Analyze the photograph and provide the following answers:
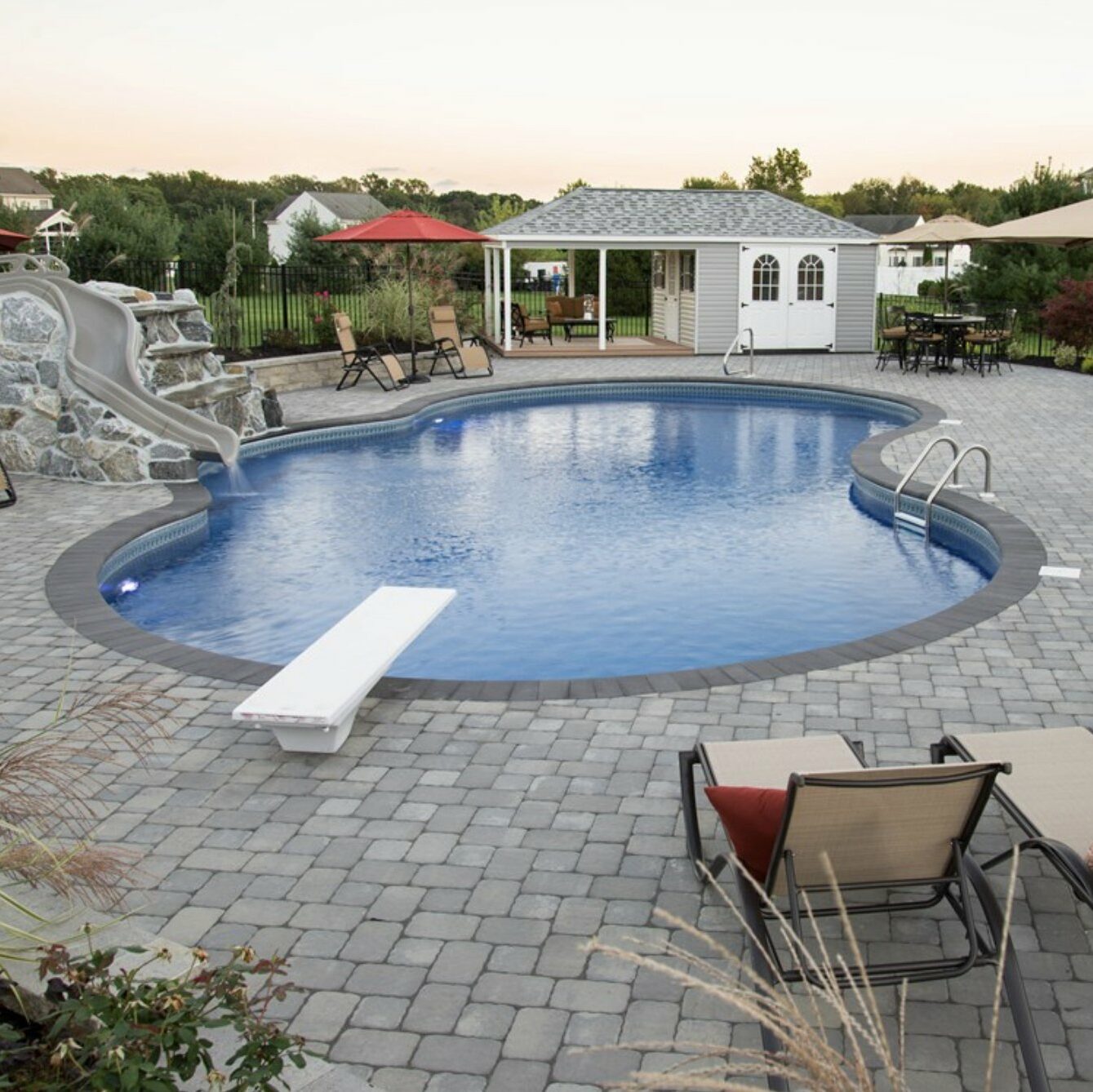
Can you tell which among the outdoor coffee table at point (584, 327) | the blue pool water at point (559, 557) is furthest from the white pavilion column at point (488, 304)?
the blue pool water at point (559, 557)

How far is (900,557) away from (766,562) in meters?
1.10

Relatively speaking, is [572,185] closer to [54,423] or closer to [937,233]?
[937,233]

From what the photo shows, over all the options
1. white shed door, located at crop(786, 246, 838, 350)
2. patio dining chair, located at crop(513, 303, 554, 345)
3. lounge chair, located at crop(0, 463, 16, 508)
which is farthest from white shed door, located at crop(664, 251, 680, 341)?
lounge chair, located at crop(0, 463, 16, 508)

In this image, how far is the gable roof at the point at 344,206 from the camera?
7931 cm

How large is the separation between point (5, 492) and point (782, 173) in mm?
52060

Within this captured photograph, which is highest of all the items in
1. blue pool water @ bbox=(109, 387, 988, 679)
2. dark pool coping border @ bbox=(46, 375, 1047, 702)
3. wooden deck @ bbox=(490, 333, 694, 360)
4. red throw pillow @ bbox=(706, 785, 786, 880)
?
wooden deck @ bbox=(490, 333, 694, 360)

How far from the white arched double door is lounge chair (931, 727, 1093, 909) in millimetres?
19383

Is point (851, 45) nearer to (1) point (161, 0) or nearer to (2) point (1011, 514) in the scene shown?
(1) point (161, 0)

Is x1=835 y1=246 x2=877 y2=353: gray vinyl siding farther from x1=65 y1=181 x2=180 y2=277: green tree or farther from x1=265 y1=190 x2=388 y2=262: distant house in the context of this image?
x1=265 y1=190 x2=388 y2=262: distant house

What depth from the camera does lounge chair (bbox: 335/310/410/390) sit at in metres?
18.5

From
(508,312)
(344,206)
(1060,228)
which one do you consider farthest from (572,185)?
(344,206)

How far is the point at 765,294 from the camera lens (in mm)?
23000

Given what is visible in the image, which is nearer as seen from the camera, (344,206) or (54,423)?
(54,423)

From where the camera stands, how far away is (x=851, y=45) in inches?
850
